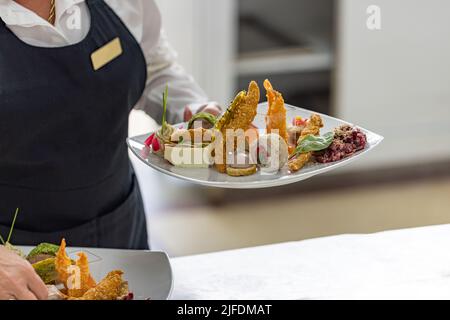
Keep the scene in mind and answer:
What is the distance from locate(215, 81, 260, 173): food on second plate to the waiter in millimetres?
130

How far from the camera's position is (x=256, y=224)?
2.49 m

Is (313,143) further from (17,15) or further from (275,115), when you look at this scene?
(17,15)

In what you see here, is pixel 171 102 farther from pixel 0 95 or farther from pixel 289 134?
pixel 289 134

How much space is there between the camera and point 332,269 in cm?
103

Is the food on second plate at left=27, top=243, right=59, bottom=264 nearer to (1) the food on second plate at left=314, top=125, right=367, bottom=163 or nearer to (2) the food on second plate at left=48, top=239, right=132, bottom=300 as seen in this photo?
(2) the food on second plate at left=48, top=239, right=132, bottom=300

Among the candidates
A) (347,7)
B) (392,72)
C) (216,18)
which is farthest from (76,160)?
(347,7)

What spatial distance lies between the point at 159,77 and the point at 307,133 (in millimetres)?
467

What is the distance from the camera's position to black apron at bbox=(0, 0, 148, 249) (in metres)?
1.07

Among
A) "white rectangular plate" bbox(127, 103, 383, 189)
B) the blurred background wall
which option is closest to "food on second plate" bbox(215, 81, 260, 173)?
"white rectangular plate" bbox(127, 103, 383, 189)

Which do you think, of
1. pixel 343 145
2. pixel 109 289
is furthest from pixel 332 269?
pixel 109 289

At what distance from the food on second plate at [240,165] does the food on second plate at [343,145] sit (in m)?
0.07

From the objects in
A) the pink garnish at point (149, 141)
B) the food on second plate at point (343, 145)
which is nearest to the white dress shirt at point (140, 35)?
the pink garnish at point (149, 141)

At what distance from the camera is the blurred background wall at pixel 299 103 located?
240 centimetres

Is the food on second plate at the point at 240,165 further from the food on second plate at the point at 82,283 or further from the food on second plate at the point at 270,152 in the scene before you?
the food on second plate at the point at 82,283
